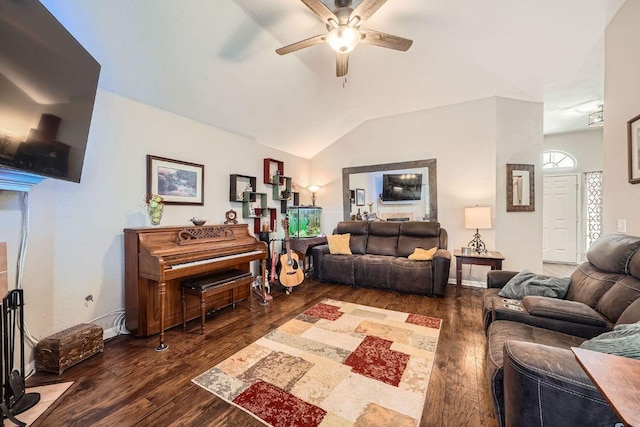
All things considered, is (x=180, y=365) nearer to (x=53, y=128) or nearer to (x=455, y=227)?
(x=53, y=128)

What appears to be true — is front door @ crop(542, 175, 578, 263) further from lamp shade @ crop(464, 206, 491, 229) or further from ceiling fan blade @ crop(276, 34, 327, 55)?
ceiling fan blade @ crop(276, 34, 327, 55)

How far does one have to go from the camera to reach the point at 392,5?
2.24 m

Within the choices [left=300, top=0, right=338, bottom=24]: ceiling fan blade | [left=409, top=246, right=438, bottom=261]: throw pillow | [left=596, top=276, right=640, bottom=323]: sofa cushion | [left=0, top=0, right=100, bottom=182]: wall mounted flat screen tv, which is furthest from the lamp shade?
[left=0, top=0, right=100, bottom=182]: wall mounted flat screen tv

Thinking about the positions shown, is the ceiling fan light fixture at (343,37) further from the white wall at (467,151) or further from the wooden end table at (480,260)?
the wooden end table at (480,260)

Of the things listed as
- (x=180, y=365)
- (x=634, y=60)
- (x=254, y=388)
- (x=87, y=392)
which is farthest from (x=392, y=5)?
(x=87, y=392)

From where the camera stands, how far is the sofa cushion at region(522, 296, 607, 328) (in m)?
1.56

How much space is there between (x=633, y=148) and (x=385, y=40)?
81.6 inches

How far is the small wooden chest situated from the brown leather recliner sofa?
112 inches

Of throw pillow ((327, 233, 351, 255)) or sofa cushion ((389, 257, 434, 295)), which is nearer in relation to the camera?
sofa cushion ((389, 257, 434, 295))

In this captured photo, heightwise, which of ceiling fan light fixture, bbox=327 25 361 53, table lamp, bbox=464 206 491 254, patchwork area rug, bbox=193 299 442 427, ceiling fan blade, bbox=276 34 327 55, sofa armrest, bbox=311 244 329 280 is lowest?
patchwork area rug, bbox=193 299 442 427

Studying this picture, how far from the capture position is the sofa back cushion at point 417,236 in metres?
4.14

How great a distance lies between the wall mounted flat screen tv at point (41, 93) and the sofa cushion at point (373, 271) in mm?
3460

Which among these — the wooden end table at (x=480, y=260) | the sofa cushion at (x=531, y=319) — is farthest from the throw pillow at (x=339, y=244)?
the sofa cushion at (x=531, y=319)

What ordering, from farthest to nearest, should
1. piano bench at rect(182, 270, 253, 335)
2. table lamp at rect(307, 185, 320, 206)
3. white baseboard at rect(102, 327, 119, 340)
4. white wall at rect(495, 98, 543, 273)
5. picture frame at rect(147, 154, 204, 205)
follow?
table lamp at rect(307, 185, 320, 206) < white wall at rect(495, 98, 543, 273) < picture frame at rect(147, 154, 204, 205) < piano bench at rect(182, 270, 253, 335) < white baseboard at rect(102, 327, 119, 340)
